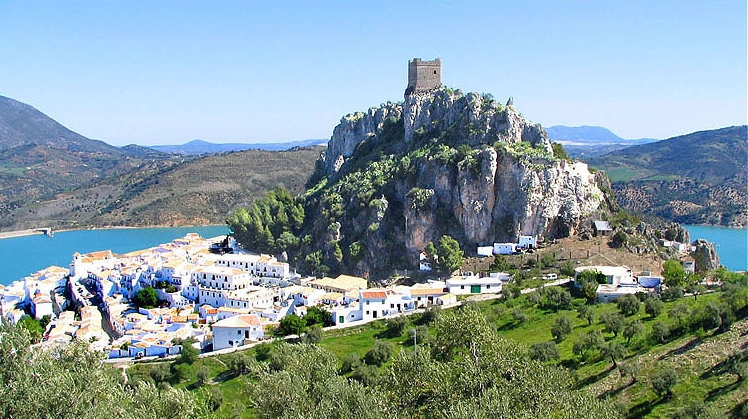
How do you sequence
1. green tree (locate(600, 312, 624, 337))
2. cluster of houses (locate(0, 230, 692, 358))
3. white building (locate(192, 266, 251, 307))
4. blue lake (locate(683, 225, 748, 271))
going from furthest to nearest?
1. blue lake (locate(683, 225, 748, 271))
2. white building (locate(192, 266, 251, 307))
3. cluster of houses (locate(0, 230, 692, 358))
4. green tree (locate(600, 312, 624, 337))

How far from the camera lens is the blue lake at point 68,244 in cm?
7349

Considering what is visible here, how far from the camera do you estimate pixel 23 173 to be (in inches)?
6417

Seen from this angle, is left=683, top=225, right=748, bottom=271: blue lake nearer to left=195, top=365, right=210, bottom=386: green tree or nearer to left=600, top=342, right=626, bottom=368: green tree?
left=600, top=342, right=626, bottom=368: green tree

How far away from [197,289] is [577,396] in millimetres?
28771

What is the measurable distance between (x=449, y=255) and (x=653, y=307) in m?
16.5

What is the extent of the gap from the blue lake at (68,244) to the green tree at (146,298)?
30589mm

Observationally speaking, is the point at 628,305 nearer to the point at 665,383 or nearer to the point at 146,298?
the point at 665,383

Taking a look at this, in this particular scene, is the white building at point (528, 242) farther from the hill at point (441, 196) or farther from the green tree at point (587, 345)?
the green tree at point (587, 345)

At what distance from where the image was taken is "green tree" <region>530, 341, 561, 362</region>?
2453 centimetres

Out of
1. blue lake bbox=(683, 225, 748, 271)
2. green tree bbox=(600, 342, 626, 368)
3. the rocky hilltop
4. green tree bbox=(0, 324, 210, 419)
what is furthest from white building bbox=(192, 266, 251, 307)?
blue lake bbox=(683, 225, 748, 271)

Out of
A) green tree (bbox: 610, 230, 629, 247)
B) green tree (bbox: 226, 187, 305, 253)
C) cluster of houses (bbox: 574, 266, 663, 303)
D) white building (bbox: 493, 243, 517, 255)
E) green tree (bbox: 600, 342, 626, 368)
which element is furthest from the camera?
green tree (bbox: 226, 187, 305, 253)

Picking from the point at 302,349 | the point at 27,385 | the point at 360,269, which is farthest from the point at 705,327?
the point at 360,269

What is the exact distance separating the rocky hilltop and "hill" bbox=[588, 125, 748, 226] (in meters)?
60.4

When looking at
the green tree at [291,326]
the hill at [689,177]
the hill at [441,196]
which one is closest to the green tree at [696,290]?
the hill at [441,196]
